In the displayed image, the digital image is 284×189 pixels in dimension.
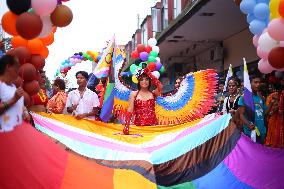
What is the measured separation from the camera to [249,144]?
4.47 metres

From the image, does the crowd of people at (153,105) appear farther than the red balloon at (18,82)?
Yes

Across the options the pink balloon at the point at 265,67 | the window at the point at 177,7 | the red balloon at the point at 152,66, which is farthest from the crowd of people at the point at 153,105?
the window at the point at 177,7

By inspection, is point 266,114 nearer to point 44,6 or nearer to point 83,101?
point 83,101

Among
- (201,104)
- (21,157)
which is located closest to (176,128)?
(201,104)

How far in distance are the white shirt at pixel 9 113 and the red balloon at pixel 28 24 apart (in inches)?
32.0

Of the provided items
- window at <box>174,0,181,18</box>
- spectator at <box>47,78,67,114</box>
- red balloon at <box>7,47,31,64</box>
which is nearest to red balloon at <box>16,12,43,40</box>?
red balloon at <box>7,47,31,64</box>

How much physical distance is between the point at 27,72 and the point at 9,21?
→ 58cm

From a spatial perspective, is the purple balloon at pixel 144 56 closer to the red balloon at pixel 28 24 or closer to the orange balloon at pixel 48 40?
the orange balloon at pixel 48 40

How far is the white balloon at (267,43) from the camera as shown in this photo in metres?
4.67

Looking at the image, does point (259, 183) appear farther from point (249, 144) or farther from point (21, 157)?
point (21, 157)

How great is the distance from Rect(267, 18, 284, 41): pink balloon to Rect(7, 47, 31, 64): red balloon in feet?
8.74

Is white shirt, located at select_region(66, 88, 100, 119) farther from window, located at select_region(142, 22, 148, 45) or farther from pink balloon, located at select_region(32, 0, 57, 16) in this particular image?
window, located at select_region(142, 22, 148, 45)

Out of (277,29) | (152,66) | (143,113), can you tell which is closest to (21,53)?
(143,113)

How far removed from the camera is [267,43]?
15.7 ft
